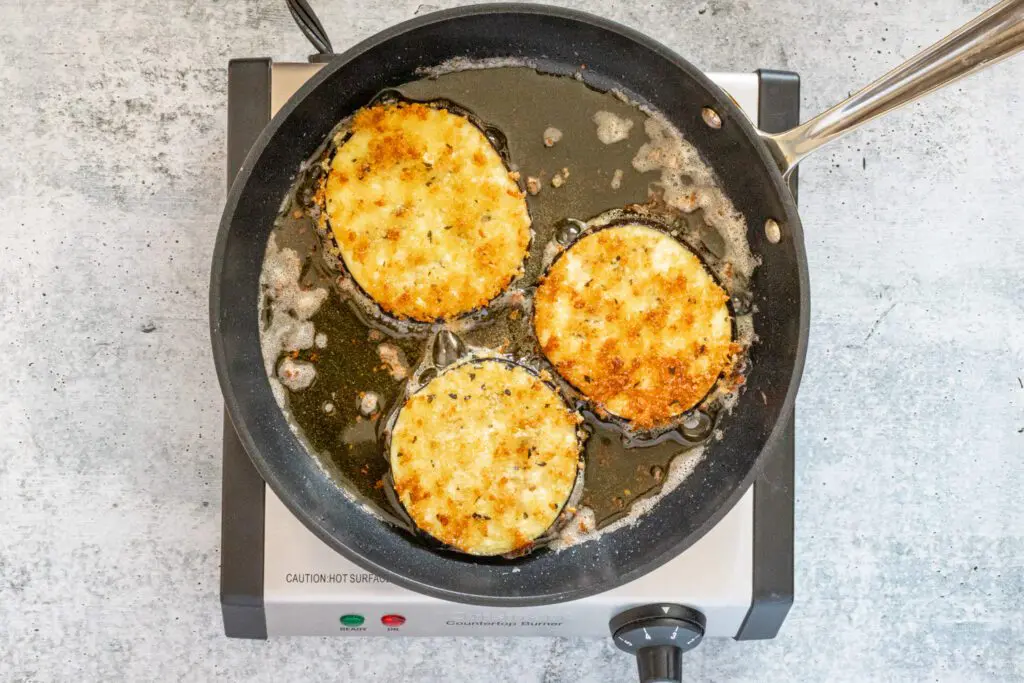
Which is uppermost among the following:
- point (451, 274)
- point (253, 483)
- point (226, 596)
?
point (451, 274)

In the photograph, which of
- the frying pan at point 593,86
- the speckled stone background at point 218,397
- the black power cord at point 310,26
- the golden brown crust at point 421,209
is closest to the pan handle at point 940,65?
the frying pan at point 593,86

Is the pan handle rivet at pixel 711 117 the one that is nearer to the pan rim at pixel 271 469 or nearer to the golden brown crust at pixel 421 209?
the pan rim at pixel 271 469

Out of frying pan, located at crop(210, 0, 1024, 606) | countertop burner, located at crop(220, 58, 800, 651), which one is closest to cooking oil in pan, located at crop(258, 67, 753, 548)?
frying pan, located at crop(210, 0, 1024, 606)

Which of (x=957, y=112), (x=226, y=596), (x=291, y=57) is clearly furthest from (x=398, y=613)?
(x=957, y=112)

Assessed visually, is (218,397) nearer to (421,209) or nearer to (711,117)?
(421,209)

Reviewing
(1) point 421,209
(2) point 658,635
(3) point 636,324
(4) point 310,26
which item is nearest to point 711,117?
(3) point 636,324

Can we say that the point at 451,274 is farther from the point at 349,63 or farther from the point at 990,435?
the point at 990,435

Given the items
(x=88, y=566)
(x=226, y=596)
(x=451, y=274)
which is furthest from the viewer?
(x=88, y=566)

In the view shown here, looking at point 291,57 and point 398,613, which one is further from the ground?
point 291,57
